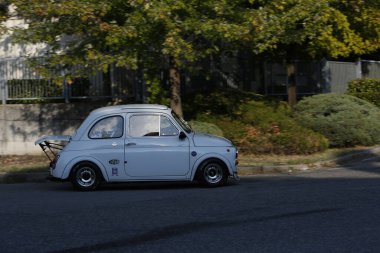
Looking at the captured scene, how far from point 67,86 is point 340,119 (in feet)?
25.5

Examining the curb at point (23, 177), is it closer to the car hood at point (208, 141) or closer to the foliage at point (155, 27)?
the foliage at point (155, 27)

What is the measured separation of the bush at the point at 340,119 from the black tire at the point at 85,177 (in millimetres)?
7614

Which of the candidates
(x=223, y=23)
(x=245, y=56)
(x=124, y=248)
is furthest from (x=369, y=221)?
(x=245, y=56)

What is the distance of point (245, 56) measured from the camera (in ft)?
71.3

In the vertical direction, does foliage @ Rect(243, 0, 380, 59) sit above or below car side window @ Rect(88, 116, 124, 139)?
above

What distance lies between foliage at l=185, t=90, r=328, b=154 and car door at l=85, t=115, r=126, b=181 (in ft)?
17.1

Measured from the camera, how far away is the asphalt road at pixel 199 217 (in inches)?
285

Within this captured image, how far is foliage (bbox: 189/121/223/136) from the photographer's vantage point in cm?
1570

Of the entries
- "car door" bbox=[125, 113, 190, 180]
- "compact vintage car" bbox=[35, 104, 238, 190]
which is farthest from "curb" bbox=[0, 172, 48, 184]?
"car door" bbox=[125, 113, 190, 180]

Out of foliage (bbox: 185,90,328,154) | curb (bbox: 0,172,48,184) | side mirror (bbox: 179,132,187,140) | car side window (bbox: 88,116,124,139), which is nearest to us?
side mirror (bbox: 179,132,187,140)

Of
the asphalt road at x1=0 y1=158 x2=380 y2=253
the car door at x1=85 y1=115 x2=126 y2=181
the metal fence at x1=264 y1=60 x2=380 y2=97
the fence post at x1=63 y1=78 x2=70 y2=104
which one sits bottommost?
the asphalt road at x1=0 y1=158 x2=380 y2=253

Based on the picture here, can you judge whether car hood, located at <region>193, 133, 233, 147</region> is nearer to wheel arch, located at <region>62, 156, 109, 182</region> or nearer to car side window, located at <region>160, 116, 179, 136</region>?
car side window, located at <region>160, 116, 179, 136</region>

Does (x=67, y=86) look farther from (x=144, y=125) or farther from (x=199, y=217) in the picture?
(x=199, y=217)

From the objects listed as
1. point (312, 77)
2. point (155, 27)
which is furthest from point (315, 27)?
point (312, 77)
